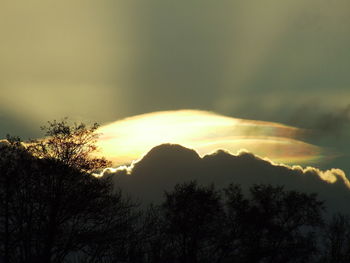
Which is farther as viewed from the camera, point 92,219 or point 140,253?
point 140,253

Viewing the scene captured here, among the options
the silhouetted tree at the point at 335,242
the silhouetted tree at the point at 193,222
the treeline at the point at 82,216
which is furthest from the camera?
the silhouetted tree at the point at 335,242

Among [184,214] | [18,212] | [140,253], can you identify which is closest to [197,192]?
[184,214]

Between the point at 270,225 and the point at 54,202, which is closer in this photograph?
the point at 54,202

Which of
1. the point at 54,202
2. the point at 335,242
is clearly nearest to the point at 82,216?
the point at 54,202

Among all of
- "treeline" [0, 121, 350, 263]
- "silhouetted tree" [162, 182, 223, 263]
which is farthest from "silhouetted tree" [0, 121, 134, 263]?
"silhouetted tree" [162, 182, 223, 263]

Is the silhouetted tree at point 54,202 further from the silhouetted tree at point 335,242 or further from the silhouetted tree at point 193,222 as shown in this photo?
the silhouetted tree at point 335,242

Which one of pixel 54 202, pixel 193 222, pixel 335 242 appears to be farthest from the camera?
pixel 335 242

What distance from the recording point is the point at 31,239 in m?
31.8

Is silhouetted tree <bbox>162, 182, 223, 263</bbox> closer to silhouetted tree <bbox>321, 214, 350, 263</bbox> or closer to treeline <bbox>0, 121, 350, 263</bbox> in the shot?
treeline <bbox>0, 121, 350, 263</bbox>

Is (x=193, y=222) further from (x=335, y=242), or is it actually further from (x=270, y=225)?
(x=335, y=242)

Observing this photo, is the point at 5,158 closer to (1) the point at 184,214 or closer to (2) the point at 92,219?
(2) the point at 92,219

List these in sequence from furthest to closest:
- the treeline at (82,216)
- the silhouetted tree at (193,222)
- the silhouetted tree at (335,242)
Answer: the silhouetted tree at (335,242), the silhouetted tree at (193,222), the treeline at (82,216)

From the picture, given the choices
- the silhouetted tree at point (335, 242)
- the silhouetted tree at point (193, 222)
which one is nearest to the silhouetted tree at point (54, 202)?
the silhouetted tree at point (193, 222)

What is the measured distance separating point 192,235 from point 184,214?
253 cm
